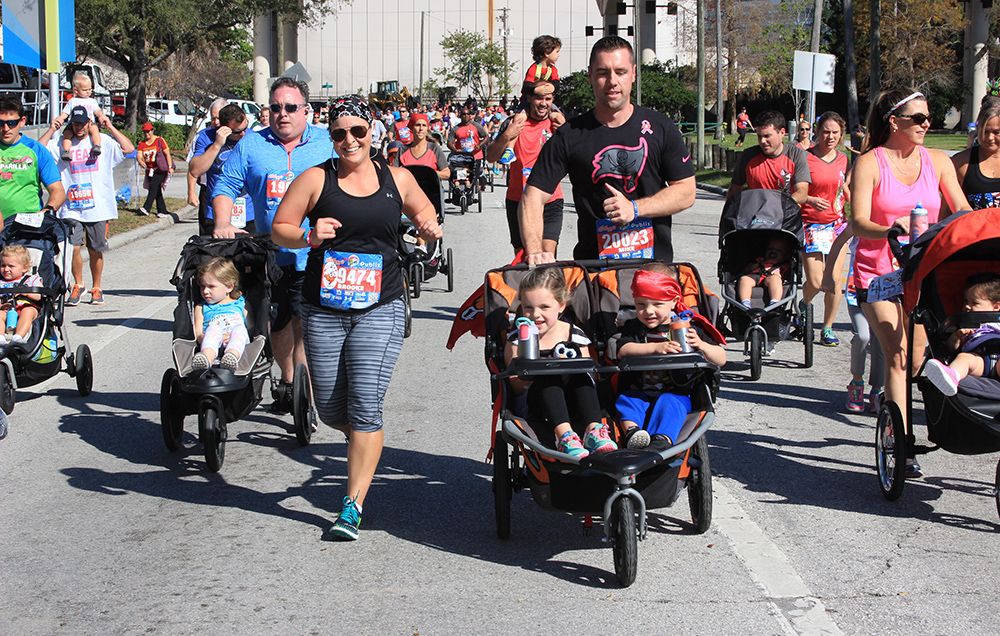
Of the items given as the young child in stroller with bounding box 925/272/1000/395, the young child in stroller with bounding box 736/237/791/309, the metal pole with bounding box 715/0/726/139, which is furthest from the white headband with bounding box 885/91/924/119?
the metal pole with bounding box 715/0/726/139

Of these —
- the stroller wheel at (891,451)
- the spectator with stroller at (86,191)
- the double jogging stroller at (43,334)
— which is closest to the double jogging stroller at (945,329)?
the stroller wheel at (891,451)

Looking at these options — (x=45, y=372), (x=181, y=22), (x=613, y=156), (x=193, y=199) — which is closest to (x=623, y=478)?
(x=613, y=156)

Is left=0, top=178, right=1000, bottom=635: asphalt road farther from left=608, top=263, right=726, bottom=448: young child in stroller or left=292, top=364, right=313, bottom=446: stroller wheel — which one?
left=608, top=263, right=726, bottom=448: young child in stroller

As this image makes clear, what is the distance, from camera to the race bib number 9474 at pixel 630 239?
669 centimetres

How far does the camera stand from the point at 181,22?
4919cm

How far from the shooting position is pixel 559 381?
5.75 meters

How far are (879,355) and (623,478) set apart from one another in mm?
3929

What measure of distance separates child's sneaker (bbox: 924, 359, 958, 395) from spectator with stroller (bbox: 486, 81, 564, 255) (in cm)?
478

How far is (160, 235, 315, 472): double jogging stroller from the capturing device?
7.25 metres

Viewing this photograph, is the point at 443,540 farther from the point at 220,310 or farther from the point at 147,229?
the point at 147,229

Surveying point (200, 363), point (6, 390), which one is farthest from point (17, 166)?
point (200, 363)

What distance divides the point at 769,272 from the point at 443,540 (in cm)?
539

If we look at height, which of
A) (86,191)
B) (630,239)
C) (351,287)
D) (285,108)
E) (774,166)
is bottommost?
(351,287)

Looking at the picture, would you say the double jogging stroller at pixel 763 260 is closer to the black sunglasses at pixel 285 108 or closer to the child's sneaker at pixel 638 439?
the black sunglasses at pixel 285 108
